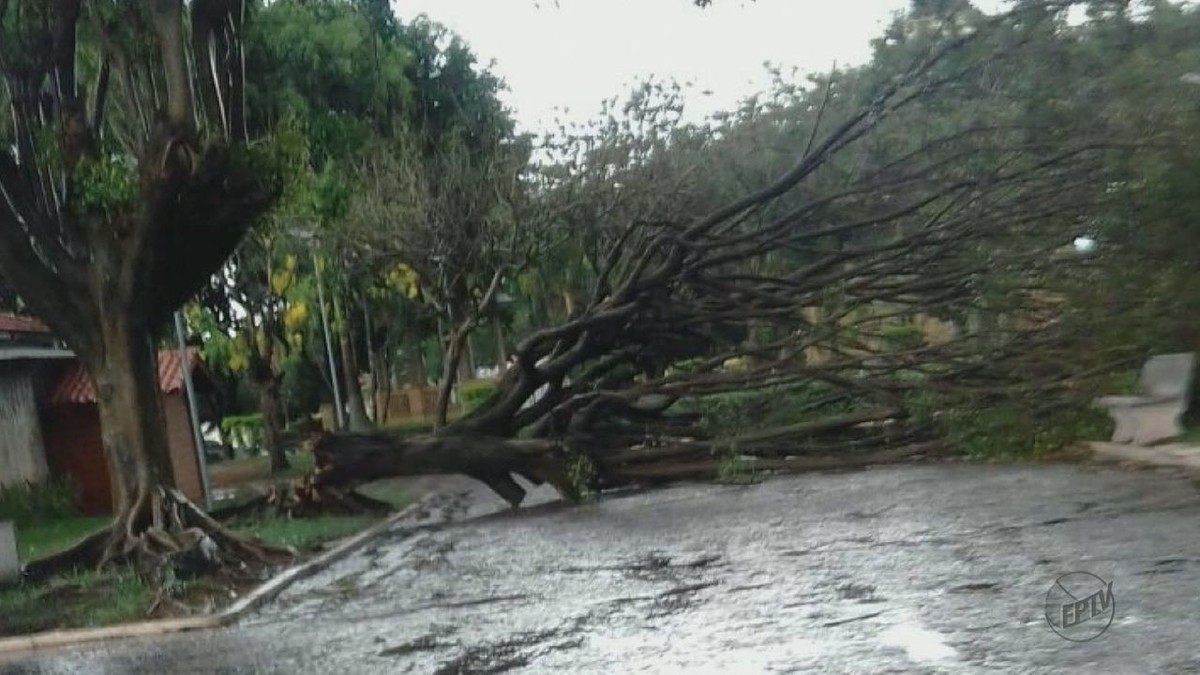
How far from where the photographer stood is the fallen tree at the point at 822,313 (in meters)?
18.2

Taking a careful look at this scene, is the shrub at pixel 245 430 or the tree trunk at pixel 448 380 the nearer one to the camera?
the tree trunk at pixel 448 380

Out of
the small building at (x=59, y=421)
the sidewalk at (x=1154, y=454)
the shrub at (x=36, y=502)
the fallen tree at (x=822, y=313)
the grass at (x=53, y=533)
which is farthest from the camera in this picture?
the small building at (x=59, y=421)

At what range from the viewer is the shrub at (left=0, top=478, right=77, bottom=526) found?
2364 cm

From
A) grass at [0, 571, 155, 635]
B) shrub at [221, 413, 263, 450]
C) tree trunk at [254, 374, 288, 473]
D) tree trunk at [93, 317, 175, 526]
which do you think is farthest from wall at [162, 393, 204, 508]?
shrub at [221, 413, 263, 450]

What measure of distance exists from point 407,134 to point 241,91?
1466cm

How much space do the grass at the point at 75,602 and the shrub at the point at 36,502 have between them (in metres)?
9.81

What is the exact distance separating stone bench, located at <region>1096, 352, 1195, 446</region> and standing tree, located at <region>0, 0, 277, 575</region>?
9.53 m

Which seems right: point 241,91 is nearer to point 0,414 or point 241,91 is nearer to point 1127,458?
point 1127,458

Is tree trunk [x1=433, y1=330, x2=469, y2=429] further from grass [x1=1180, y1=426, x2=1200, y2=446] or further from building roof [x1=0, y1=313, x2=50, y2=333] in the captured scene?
grass [x1=1180, y1=426, x2=1200, y2=446]

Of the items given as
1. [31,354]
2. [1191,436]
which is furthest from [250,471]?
[1191,436]

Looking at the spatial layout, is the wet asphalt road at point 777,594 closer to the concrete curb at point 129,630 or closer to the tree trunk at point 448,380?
the concrete curb at point 129,630

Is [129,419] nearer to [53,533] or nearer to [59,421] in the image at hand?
[53,533]

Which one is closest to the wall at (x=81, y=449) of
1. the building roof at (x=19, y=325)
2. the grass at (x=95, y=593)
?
the building roof at (x=19, y=325)

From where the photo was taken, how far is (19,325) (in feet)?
90.2
